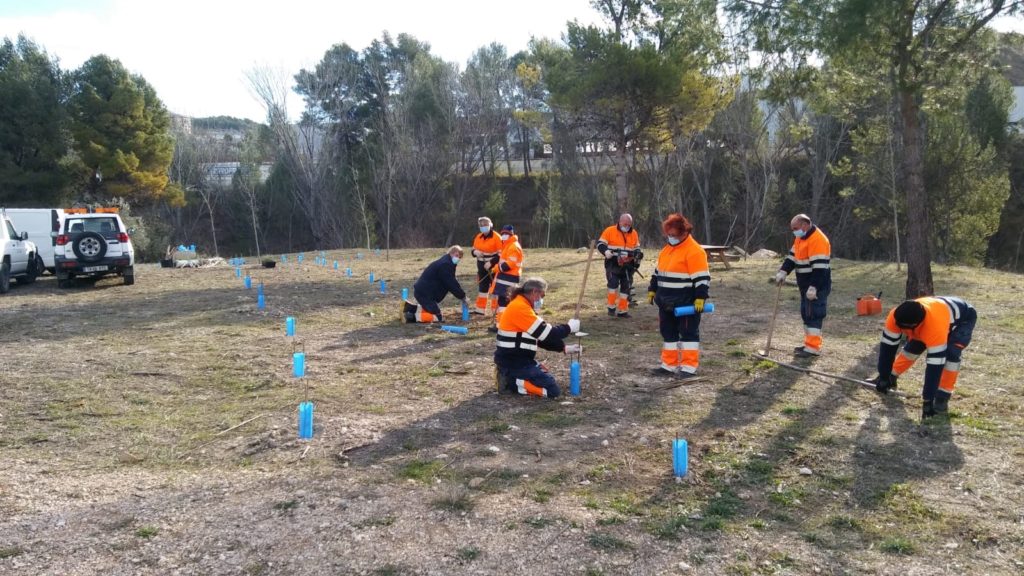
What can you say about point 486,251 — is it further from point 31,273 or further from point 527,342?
point 31,273

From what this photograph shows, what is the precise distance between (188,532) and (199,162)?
163 feet

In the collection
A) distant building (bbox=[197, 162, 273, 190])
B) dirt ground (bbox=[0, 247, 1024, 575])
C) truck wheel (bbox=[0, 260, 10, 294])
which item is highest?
distant building (bbox=[197, 162, 273, 190])

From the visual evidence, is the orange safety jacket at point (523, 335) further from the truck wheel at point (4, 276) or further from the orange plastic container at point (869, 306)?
the truck wheel at point (4, 276)

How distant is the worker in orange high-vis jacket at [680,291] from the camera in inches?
311

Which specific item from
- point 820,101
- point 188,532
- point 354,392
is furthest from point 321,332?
point 820,101

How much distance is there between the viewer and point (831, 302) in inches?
558

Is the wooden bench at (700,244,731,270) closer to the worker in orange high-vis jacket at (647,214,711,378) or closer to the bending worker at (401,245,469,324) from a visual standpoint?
the bending worker at (401,245,469,324)

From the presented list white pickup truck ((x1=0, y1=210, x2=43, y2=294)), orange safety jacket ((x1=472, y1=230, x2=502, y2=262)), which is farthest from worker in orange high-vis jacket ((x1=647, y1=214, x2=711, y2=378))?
white pickup truck ((x1=0, y1=210, x2=43, y2=294))

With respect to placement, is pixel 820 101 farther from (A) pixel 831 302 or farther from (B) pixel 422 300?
(B) pixel 422 300

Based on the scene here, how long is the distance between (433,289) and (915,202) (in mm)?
9473

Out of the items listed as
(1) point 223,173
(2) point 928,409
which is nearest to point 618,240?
(2) point 928,409

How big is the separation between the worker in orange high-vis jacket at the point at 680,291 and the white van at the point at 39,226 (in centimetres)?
1792

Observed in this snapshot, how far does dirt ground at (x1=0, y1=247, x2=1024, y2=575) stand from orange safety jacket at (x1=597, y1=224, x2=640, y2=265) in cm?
181

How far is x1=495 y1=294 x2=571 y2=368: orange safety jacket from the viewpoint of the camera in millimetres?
7105
